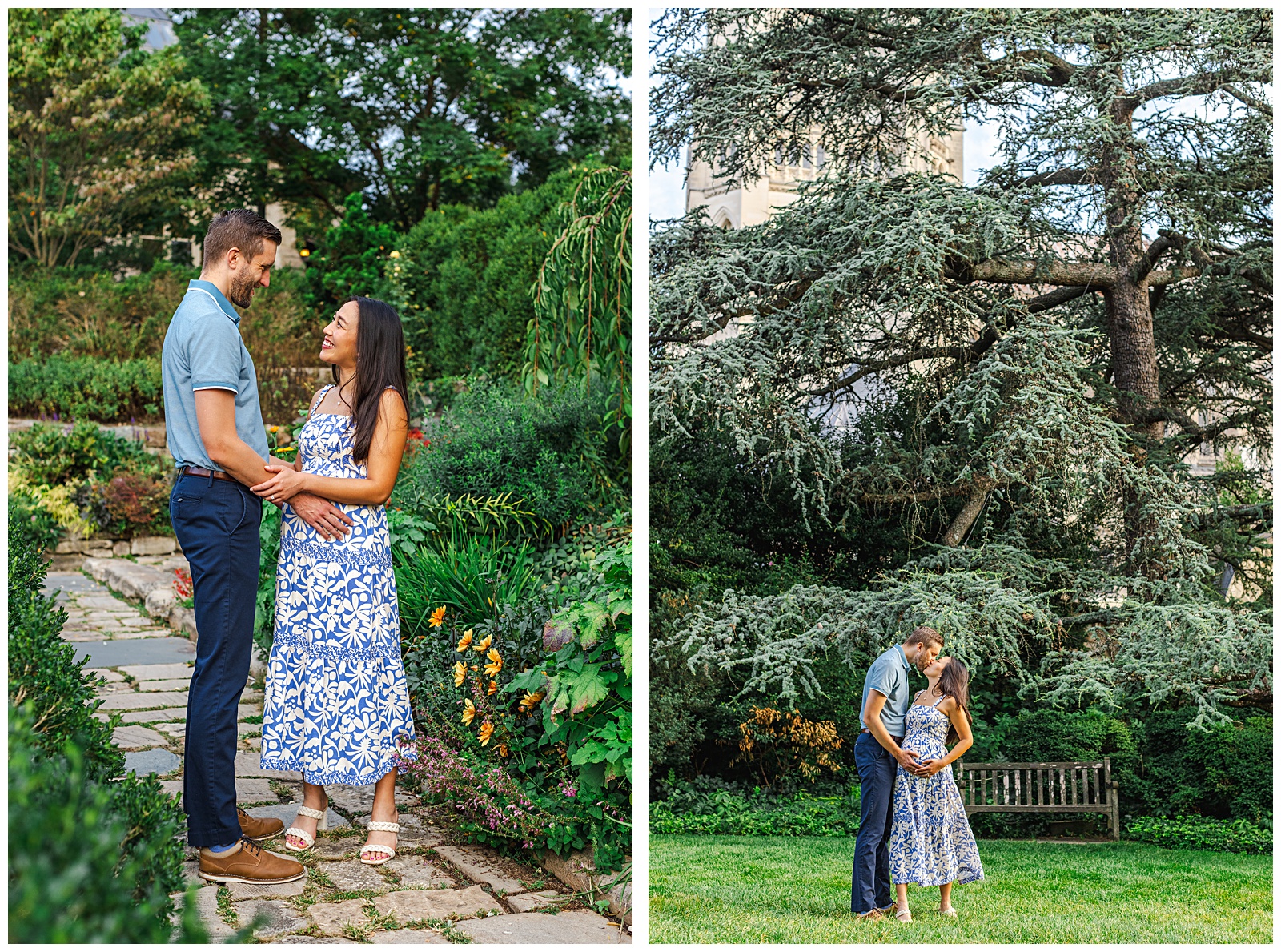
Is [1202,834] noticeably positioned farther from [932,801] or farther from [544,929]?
[544,929]

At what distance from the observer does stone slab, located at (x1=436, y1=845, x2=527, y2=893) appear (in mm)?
2424

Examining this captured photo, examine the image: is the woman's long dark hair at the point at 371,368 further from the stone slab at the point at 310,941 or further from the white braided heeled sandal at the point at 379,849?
the stone slab at the point at 310,941

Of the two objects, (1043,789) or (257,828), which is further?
(1043,789)

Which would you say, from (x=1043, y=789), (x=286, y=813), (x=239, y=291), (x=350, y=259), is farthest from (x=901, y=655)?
(x=350, y=259)


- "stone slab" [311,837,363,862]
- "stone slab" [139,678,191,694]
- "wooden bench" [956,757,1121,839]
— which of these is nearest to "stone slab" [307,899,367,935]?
"stone slab" [311,837,363,862]

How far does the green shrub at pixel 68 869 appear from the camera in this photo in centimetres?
96

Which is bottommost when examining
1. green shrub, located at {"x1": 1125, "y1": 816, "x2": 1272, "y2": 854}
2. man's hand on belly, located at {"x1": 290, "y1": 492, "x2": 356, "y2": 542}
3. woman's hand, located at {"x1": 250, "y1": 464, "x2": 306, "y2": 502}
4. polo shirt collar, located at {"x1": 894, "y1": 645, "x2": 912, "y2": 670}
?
green shrub, located at {"x1": 1125, "y1": 816, "x2": 1272, "y2": 854}

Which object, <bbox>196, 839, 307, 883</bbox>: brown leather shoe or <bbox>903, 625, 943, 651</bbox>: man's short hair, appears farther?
<bbox>903, 625, 943, 651</bbox>: man's short hair

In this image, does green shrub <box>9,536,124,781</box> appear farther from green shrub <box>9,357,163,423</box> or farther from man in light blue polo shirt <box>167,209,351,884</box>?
green shrub <box>9,357,163,423</box>

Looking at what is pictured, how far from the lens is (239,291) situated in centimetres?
→ 239

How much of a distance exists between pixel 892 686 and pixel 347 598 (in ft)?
6.25

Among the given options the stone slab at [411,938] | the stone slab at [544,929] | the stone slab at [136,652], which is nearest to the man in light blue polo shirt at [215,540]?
the stone slab at [411,938]

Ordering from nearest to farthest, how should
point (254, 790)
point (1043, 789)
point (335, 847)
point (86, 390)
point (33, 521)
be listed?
point (335, 847), point (254, 790), point (1043, 789), point (33, 521), point (86, 390)

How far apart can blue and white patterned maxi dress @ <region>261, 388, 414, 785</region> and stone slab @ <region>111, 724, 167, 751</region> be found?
1.04m
